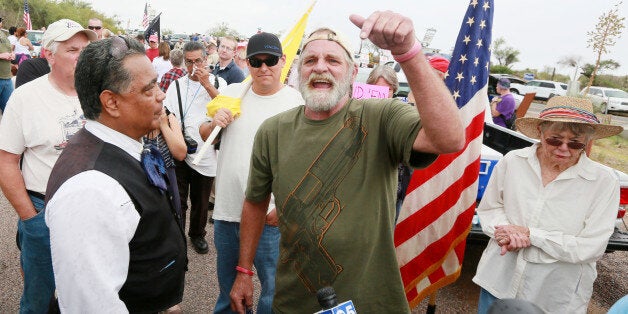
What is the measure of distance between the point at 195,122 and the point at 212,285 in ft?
5.49

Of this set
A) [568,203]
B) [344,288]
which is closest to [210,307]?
[344,288]

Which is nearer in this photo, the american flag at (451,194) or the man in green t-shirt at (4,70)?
the american flag at (451,194)

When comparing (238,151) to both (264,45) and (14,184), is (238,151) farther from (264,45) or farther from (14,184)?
(14,184)

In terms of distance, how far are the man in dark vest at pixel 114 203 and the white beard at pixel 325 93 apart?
2.12ft

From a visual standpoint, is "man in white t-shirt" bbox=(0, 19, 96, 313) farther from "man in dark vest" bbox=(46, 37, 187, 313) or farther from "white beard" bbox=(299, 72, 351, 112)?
"white beard" bbox=(299, 72, 351, 112)

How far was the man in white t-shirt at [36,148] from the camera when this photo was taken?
2.53 m

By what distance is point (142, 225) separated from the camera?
1559 millimetres

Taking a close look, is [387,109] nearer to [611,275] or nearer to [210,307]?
[210,307]

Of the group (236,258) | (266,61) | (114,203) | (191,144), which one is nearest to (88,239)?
(114,203)

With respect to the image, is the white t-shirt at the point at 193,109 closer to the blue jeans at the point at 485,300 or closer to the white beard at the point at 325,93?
the white beard at the point at 325,93

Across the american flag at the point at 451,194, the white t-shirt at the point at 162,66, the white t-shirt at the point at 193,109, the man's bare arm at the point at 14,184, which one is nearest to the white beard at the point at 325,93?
the american flag at the point at 451,194

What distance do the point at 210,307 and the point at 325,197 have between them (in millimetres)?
2430

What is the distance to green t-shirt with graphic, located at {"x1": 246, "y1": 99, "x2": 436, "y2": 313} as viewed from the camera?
1723 mm

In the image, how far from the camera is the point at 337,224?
1732 millimetres
